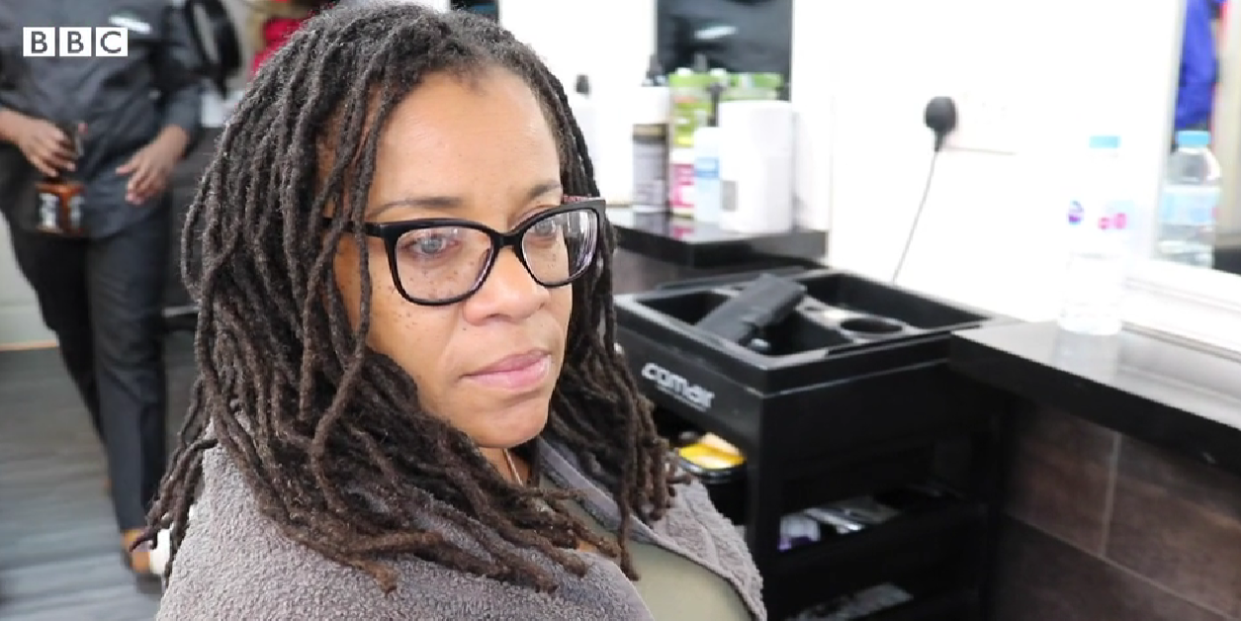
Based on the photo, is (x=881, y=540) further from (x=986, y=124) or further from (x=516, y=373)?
(x=516, y=373)

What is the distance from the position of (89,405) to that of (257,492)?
2162 millimetres

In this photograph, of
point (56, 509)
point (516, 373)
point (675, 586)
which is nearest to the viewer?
point (516, 373)

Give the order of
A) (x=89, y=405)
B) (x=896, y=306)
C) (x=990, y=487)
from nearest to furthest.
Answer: (x=990, y=487) < (x=896, y=306) < (x=89, y=405)

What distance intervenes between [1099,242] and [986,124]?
0.29 metres

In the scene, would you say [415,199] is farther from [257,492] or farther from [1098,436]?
[1098,436]

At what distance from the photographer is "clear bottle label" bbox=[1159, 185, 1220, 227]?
4.77ft

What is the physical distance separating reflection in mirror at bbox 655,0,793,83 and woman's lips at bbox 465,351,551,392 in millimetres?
1454

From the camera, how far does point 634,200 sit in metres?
2.32

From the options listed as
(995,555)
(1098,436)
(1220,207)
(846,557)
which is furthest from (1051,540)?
(1220,207)

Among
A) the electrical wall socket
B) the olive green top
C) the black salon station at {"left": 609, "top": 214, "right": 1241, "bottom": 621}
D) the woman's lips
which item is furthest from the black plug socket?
the woman's lips

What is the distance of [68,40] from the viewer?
2143mm

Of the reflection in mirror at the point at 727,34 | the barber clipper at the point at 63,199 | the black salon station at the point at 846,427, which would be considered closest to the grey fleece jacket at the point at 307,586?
the black salon station at the point at 846,427

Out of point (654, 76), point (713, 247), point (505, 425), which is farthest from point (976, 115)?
point (505, 425)

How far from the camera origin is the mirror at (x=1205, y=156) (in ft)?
4.69
